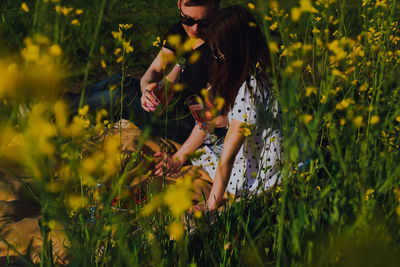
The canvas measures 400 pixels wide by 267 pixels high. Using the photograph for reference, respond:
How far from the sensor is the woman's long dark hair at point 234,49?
2047mm

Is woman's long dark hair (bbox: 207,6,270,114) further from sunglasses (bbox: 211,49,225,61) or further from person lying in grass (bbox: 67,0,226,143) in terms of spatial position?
person lying in grass (bbox: 67,0,226,143)

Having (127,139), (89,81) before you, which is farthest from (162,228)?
(89,81)

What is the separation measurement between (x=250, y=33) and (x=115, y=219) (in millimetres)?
Result: 1385

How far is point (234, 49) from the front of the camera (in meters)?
2.06

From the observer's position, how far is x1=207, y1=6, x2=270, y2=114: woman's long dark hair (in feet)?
6.72

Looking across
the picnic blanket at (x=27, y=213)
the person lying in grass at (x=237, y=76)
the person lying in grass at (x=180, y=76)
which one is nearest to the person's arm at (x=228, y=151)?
the person lying in grass at (x=237, y=76)

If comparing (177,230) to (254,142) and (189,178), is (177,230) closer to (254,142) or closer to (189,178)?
(189,178)

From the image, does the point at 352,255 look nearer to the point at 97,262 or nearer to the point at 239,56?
the point at 97,262

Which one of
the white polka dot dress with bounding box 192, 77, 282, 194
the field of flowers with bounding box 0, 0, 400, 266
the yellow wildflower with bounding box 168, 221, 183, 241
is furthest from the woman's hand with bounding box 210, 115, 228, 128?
the yellow wildflower with bounding box 168, 221, 183, 241

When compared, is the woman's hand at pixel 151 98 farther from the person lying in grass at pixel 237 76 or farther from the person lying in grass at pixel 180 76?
the person lying in grass at pixel 237 76

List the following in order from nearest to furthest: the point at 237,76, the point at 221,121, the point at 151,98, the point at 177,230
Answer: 1. the point at 177,230
2. the point at 237,76
3. the point at 151,98
4. the point at 221,121

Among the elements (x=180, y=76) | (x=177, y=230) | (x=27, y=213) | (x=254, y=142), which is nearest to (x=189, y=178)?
(x=177, y=230)

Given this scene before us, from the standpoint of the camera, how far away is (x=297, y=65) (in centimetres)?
102

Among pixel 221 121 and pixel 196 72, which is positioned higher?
pixel 196 72
